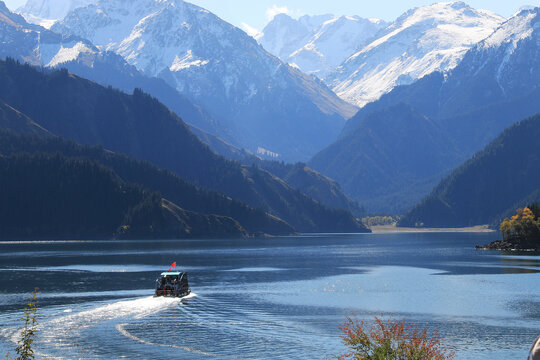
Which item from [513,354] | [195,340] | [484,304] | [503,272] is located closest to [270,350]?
[195,340]

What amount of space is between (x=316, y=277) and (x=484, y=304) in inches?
2427

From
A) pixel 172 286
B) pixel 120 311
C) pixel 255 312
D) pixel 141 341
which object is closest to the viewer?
pixel 141 341

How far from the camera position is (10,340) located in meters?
93.6

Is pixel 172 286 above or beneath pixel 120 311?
above

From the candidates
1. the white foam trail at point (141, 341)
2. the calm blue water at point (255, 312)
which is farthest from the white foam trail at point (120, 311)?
the white foam trail at point (141, 341)

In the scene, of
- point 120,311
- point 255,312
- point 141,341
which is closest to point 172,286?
point 120,311

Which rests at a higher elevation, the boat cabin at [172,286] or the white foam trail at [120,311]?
the boat cabin at [172,286]

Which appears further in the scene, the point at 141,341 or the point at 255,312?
the point at 255,312

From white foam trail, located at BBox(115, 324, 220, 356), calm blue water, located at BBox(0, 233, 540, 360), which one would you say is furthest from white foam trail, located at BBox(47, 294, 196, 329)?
white foam trail, located at BBox(115, 324, 220, 356)

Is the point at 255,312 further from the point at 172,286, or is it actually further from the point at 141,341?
the point at 141,341

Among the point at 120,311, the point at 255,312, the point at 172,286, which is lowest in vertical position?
the point at 255,312

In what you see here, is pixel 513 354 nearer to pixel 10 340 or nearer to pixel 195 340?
pixel 195 340

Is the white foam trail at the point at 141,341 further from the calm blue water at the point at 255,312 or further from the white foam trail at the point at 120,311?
the white foam trail at the point at 120,311

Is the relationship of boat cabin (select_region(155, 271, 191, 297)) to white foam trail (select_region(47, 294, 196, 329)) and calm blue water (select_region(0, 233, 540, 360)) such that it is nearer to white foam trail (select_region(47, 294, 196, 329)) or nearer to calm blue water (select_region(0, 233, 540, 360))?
white foam trail (select_region(47, 294, 196, 329))
